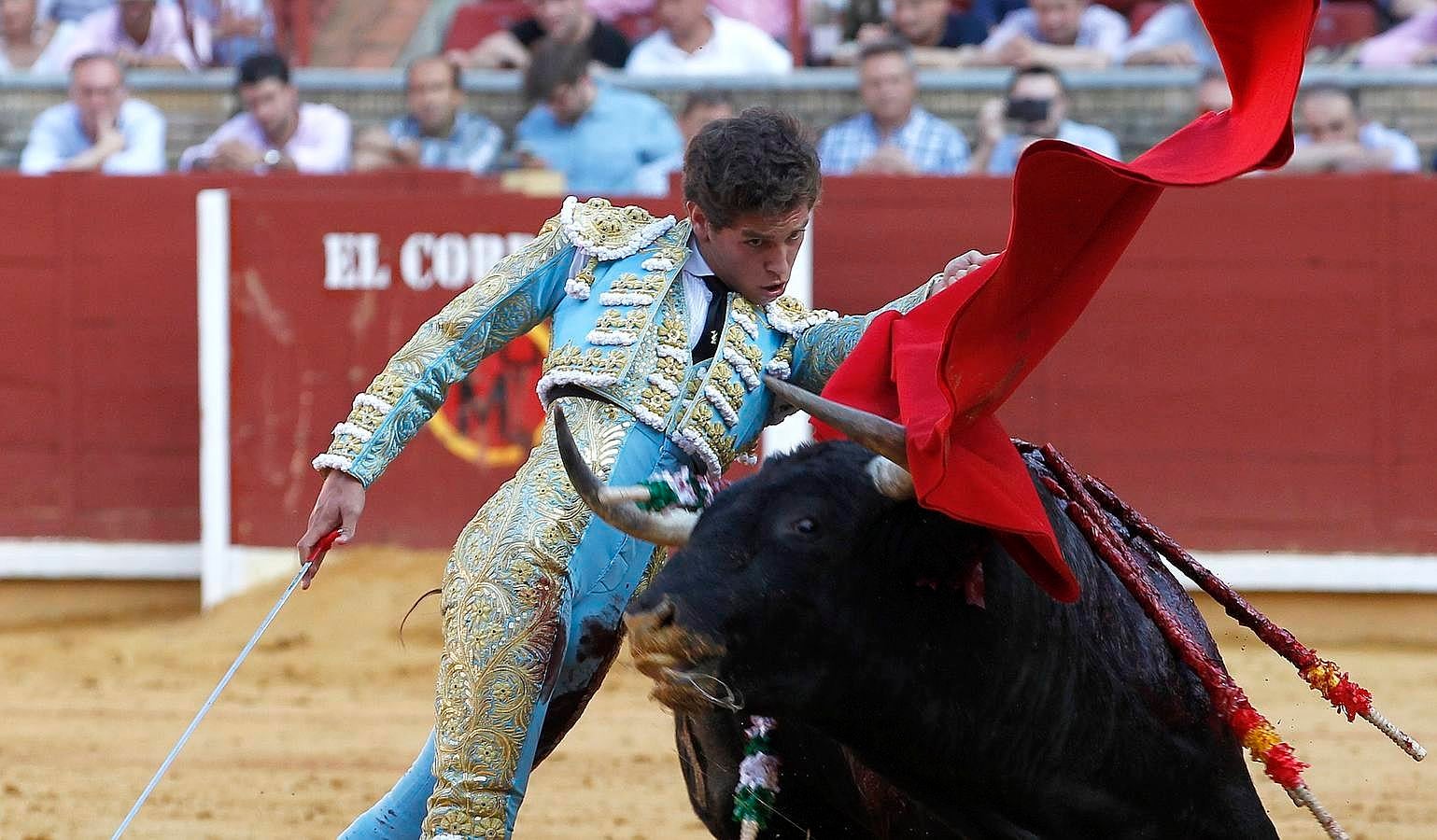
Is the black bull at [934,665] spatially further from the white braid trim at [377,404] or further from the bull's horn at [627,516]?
the white braid trim at [377,404]

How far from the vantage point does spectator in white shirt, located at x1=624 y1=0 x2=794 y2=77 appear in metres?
7.31

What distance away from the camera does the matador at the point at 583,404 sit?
2270 mm

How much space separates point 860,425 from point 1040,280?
0.88 feet

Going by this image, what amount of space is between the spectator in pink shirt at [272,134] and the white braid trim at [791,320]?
4.81 metres

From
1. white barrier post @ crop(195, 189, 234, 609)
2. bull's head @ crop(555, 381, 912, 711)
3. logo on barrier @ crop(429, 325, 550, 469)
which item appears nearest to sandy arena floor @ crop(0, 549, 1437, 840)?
white barrier post @ crop(195, 189, 234, 609)

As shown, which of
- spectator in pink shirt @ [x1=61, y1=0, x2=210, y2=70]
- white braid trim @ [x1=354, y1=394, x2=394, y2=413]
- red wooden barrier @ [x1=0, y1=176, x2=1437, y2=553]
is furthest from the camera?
spectator in pink shirt @ [x1=61, y1=0, x2=210, y2=70]

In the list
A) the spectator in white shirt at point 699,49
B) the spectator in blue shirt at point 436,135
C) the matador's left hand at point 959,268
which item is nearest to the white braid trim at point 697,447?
the matador's left hand at point 959,268

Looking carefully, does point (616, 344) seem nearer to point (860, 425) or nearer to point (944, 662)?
point (860, 425)

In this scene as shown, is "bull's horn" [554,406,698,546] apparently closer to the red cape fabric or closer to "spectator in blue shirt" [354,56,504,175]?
the red cape fabric

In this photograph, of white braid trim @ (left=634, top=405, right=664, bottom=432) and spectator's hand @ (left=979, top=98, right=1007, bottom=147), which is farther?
spectator's hand @ (left=979, top=98, right=1007, bottom=147)

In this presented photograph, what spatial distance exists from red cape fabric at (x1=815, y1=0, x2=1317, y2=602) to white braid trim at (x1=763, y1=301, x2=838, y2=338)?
0.29 metres

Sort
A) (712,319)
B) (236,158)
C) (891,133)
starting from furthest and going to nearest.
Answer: (236,158) < (891,133) < (712,319)

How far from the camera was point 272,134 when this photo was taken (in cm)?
727

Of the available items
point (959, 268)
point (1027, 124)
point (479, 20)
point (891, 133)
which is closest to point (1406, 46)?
point (1027, 124)
